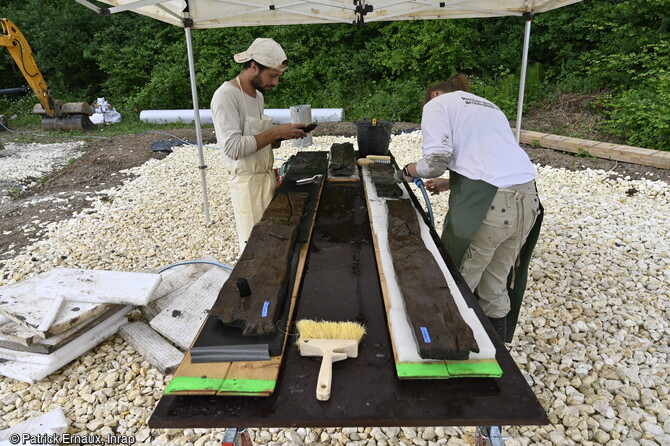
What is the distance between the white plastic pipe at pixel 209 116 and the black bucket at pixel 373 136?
671 centimetres

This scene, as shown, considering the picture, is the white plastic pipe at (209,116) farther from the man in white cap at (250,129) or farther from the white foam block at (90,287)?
the white foam block at (90,287)

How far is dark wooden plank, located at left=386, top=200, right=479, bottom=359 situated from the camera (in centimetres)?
115

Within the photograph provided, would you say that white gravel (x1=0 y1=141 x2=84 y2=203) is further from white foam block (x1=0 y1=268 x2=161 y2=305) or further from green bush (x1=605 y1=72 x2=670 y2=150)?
green bush (x1=605 y1=72 x2=670 y2=150)

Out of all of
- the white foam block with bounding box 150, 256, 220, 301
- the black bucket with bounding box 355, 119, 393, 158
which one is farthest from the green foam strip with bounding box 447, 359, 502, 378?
the black bucket with bounding box 355, 119, 393, 158

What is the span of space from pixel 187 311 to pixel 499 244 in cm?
214

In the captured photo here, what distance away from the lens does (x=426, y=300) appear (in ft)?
4.57

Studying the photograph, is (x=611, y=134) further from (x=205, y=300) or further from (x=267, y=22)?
(x=205, y=300)

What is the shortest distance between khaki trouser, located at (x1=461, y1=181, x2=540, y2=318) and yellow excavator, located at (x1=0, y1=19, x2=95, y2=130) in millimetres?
12480

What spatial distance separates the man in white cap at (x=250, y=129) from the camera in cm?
255

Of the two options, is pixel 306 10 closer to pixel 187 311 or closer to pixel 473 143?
pixel 473 143

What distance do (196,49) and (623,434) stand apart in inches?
633

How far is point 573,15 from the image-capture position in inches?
448

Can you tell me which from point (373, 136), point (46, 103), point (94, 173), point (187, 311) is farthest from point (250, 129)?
point (46, 103)

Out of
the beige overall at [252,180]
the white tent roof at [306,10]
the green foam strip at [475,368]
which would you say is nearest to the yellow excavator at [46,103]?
the white tent roof at [306,10]
